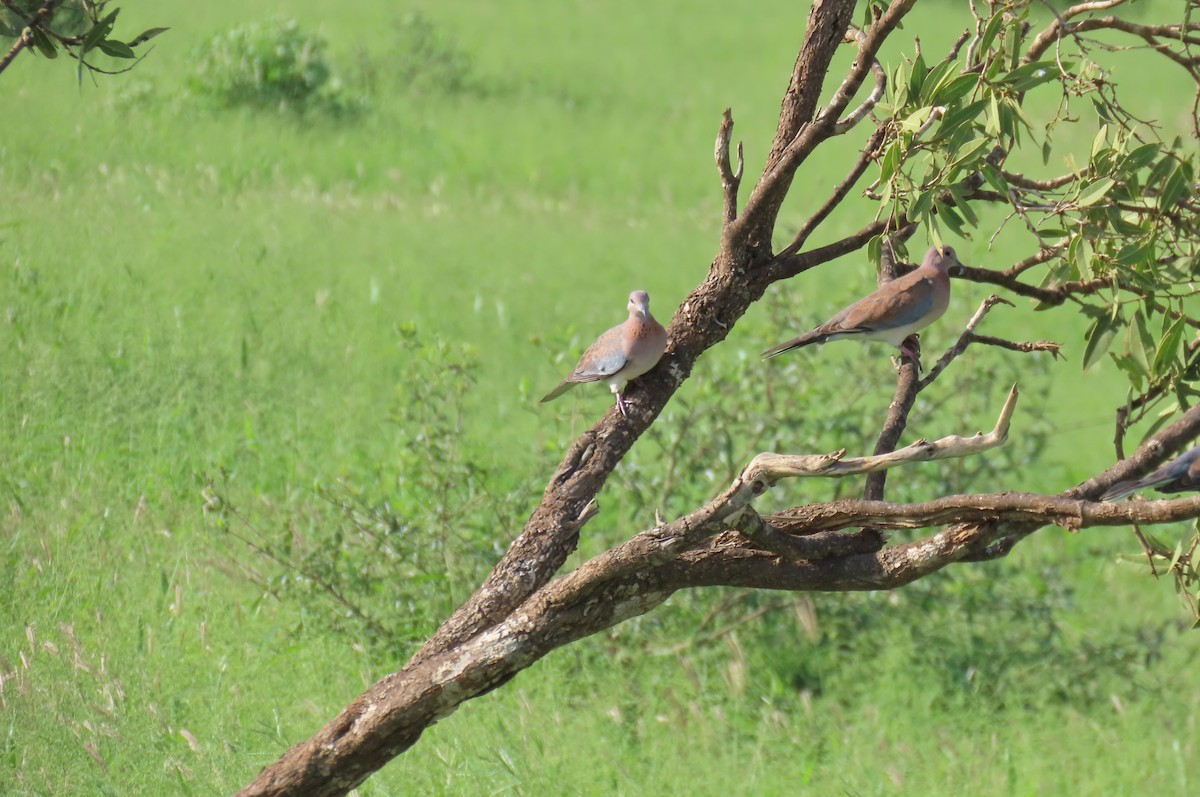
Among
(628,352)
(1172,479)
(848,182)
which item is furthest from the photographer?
(628,352)

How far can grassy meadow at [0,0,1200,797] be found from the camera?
512 centimetres

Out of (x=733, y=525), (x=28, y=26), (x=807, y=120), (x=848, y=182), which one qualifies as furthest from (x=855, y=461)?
(x=28, y=26)

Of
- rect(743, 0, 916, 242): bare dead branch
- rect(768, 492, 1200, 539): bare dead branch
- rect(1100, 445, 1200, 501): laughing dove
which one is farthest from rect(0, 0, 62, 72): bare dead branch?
rect(1100, 445, 1200, 501): laughing dove

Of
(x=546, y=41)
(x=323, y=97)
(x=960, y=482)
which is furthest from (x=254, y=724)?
(x=546, y=41)

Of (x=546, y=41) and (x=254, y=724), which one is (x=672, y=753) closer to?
(x=254, y=724)

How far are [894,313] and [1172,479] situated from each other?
4.08 feet

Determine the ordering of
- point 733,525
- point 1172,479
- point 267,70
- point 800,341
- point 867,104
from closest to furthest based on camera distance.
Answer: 1. point 733,525
2. point 1172,479
3. point 867,104
4. point 800,341
5. point 267,70

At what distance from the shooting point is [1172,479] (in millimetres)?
3162

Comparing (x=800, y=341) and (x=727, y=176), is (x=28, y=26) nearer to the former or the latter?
(x=727, y=176)

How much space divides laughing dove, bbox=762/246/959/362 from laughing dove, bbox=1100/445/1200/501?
98 cm

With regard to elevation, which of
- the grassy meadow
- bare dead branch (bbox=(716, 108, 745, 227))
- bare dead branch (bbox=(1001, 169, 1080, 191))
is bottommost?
the grassy meadow

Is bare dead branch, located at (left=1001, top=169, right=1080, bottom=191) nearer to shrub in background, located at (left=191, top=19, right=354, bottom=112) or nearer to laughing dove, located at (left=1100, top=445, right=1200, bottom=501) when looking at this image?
laughing dove, located at (left=1100, top=445, right=1200, bottom=501)

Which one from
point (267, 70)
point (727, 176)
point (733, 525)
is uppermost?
point (267, 70)

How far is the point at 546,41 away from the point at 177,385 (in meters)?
11.2
